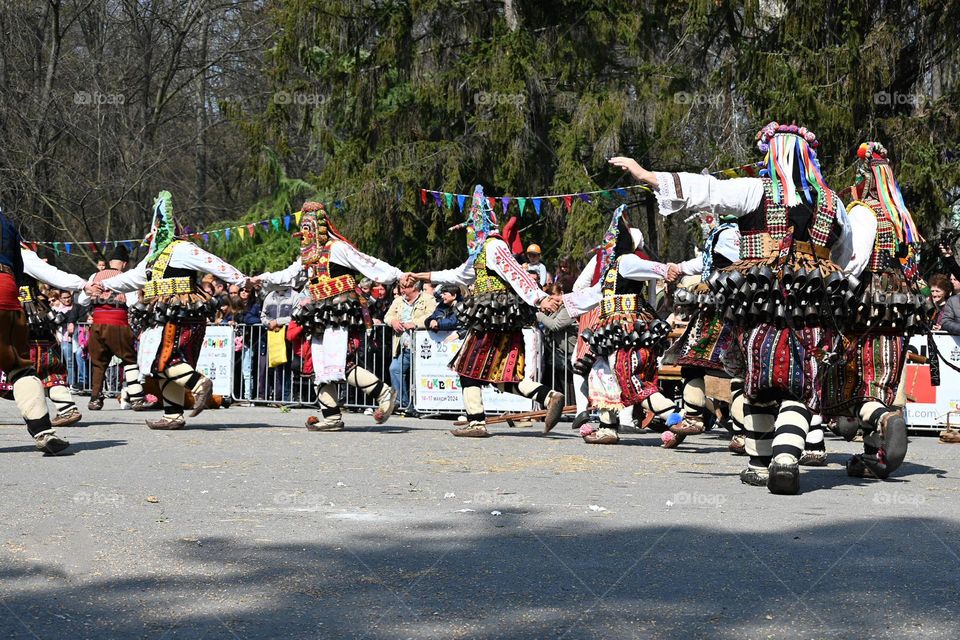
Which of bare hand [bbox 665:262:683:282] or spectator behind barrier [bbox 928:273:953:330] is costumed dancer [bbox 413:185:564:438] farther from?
spectator behind barrier [bbox 928:273:953:330]

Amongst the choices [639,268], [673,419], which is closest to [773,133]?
[639,268]

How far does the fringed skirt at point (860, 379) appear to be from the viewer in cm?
820

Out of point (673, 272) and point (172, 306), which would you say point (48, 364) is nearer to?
point (172, 306)

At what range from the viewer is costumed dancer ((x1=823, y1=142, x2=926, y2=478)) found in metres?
8.05

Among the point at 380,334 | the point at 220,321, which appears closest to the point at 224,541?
the point at 380,334

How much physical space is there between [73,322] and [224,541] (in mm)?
15132

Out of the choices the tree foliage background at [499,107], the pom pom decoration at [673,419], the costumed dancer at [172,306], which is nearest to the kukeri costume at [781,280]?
the pom pom decoration at [673,419]

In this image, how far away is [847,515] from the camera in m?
6.45

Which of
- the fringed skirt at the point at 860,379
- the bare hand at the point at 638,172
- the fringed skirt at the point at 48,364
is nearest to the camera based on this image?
the bare hand at the point at 638,172

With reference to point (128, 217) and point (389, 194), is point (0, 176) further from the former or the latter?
point (389, 194)

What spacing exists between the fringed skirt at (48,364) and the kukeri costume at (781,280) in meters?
6.80

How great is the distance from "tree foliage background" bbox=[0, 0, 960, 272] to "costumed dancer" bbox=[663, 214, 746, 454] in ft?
23.5

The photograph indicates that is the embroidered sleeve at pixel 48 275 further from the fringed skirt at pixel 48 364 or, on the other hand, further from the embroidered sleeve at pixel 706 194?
the embroidered sleeve at pixel 706 194

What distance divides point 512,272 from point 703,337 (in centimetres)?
230
